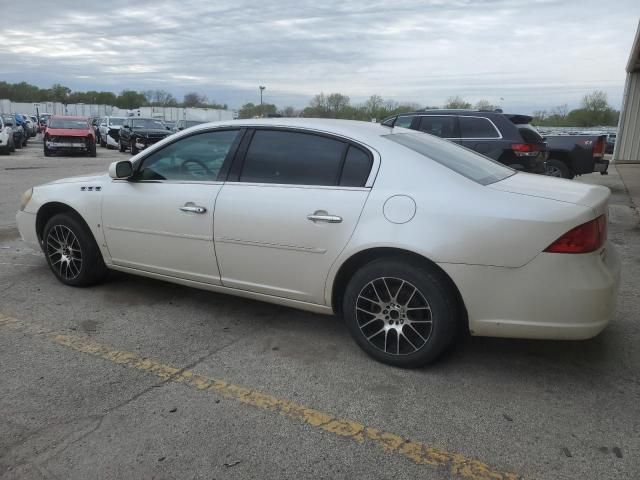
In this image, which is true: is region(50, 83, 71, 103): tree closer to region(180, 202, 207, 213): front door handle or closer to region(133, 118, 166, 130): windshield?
region(133, 118, 166, 130): windshield

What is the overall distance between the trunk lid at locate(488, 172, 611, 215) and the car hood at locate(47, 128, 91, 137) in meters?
21.8

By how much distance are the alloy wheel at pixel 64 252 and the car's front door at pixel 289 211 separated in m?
1.69

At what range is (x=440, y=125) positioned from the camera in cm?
948

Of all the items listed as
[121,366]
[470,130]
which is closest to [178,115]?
[470,130]

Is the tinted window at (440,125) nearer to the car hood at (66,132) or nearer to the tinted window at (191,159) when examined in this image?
the tinted window at (191,159)

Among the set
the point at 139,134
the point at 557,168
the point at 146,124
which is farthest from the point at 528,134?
the point at 146,124

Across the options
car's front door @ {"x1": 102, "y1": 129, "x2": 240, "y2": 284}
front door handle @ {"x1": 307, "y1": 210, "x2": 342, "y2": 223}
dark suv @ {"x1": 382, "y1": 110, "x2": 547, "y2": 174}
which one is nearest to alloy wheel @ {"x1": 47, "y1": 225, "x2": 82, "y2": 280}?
car's front door @ {"x1": 102, "y1": 129, "x2": 240, "y2": 284}

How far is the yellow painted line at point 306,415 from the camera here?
248 centimetres

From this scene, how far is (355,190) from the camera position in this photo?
3.41 m

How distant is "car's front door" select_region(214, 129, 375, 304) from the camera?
3.44m

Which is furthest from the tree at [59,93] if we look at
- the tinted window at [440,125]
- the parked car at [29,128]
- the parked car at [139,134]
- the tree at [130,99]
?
Result: the tinted window at [440,125]

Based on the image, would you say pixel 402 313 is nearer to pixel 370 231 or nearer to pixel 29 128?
pixel 370 231

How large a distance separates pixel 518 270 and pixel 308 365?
1433mm

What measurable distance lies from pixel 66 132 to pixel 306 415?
22.2 meters
